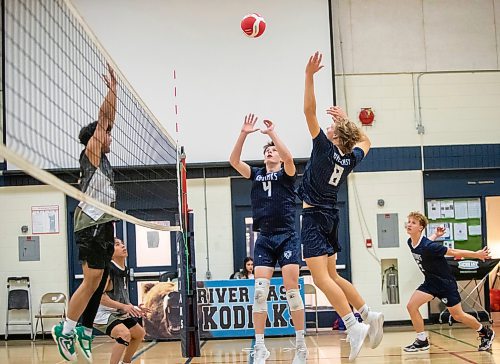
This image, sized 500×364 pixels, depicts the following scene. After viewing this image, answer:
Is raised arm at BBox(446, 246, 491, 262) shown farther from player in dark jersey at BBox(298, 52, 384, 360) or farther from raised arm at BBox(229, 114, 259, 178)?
raised arm at BBox(229, 114, 259, 178)

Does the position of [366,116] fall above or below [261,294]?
above

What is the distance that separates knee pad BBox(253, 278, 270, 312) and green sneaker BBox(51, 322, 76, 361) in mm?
2132

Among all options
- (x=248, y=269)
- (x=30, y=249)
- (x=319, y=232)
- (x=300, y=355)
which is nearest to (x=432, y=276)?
(x=300, y=355)

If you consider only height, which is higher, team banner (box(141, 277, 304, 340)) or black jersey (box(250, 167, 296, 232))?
black jersey (box(250, 167, 296, 232))

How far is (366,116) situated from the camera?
626 inches

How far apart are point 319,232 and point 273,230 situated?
97 cm

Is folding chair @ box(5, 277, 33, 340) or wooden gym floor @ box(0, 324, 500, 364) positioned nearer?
wooden gym floor @ box(0, 324, 500, 364)

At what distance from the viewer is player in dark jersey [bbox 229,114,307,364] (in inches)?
310

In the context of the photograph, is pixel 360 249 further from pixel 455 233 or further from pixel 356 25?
pixel 356 25

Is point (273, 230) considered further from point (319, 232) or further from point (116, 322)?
point (116, 322)

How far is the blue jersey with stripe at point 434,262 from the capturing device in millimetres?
10516

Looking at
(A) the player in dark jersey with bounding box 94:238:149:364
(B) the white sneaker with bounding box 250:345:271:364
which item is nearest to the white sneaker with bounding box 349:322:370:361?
(B) the white sneaker with bounding box 250:345:271:364

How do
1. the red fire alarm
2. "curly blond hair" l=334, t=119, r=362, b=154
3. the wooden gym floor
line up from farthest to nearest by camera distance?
1. the red fire alarm
2. the wooden gym floor
3. "curly blond hair" l=334, t=119, r=362, b=154

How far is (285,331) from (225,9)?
6631 millimetres
